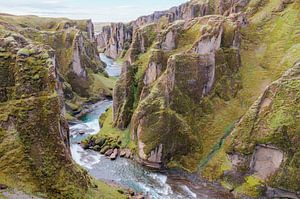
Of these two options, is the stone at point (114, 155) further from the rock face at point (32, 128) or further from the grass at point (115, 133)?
the rock face at point (32, 128)

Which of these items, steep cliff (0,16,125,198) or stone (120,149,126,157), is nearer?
steep cliff (0,16,125,198)

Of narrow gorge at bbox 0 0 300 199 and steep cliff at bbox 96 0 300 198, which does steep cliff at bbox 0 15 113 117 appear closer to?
narrow gorge at bbox 0 0 300 199

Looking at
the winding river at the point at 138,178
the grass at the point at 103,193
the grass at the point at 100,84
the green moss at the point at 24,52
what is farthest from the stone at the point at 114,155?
the grass at the point at 100,84

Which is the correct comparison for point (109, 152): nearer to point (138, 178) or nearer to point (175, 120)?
point (138, 178)

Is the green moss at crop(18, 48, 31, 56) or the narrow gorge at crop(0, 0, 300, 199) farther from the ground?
the green moss at crop(18, 48, 31, 56)

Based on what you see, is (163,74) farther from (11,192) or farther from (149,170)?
(11,192)

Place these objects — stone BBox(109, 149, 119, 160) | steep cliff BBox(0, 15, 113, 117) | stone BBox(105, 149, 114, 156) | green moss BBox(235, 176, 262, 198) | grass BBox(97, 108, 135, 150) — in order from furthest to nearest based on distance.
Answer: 1. steep cliff BBox(0, 15, 113, 117)
2. grass BBox(97, 108, 135, 150)
3. stone BBox(105, 149, 114, 156)
4. stone BBox(109, 149, 119, 160)
5. green moss BBox(235, 176, 262, 198)

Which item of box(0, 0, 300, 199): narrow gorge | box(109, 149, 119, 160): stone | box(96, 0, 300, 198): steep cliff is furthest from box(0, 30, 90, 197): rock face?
box(96, 0, 300, 198): steep cliff
